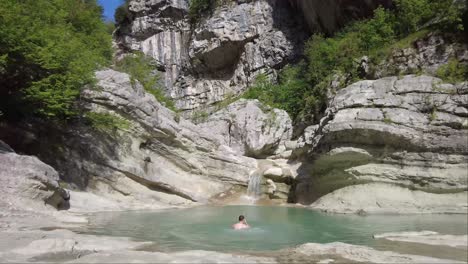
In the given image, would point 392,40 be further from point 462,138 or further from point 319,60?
point 462,138

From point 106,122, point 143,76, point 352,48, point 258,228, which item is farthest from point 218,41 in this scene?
point 258,228

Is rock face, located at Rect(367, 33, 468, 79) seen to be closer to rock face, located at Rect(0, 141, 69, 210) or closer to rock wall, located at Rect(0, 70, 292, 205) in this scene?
rock wall, located at Rect(0, 70, 292, 205)

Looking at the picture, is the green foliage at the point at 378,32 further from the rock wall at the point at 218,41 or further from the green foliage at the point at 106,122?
the green foliage at the point at 106,122

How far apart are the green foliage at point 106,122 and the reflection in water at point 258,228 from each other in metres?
5.12

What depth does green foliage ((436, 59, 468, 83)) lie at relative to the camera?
1877cm

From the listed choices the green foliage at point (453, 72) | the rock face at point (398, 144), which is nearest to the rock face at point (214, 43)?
the green foliage at point (453, 72)

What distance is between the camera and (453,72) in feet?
62.8

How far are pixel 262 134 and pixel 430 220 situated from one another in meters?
16.7

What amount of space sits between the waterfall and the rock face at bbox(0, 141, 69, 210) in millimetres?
11673

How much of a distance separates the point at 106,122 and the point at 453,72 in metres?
16.5

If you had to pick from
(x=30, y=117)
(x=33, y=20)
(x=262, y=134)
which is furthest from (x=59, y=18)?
(x=262, y=134)

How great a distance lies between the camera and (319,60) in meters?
33.2

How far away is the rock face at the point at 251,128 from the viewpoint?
28828mm

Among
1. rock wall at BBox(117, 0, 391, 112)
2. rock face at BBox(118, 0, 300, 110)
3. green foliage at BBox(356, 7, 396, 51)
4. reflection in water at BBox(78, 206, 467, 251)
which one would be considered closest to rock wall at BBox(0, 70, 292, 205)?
reflection in water at BBox(78, 206, 467, 251)
